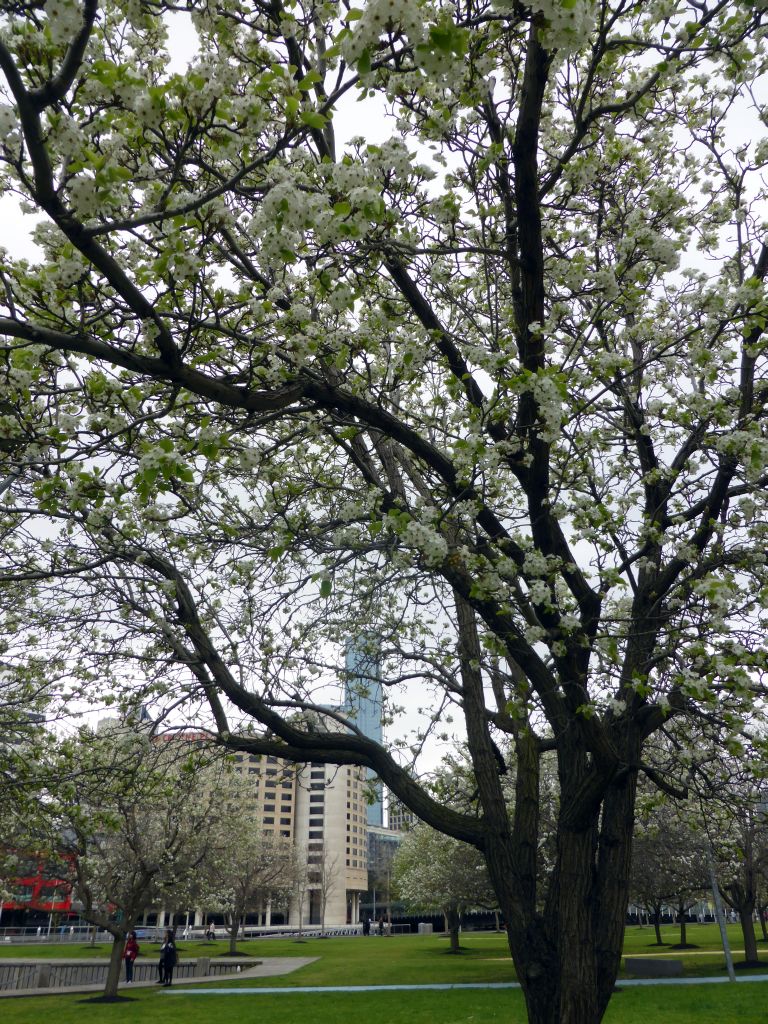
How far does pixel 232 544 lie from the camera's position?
7230 mm

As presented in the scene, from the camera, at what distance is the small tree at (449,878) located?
24.6 m

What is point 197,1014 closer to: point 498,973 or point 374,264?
point 498,973

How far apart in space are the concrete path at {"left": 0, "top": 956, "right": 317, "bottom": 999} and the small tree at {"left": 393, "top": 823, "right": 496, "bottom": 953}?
5.13 m

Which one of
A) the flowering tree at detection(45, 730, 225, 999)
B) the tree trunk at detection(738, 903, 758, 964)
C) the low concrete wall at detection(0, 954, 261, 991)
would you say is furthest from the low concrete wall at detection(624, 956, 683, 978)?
the low concrete wall at detection(0, 954, 261, 991)

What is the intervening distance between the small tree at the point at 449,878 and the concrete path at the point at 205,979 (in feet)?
16.8

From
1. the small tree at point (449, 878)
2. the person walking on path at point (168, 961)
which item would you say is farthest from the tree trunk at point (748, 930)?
the person walking on path at point (168, 961)

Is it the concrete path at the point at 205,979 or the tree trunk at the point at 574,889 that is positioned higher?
the tree trunk at the point at 574,889

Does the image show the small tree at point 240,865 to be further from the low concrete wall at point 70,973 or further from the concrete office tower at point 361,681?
the concrete office tower at point 361,681

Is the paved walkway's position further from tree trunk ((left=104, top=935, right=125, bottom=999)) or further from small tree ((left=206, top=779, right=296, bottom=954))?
small tree ((left=206, top=779, right=296, bottom=954))

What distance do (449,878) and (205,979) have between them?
8.34 meters

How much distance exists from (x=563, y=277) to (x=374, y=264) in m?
1.39

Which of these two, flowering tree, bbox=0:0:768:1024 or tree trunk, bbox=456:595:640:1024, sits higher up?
flowering tree, bbox=0:0:768:1024

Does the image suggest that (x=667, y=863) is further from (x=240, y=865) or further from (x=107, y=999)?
(x=240, y=865)

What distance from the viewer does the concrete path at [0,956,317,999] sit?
1861 centimetres
